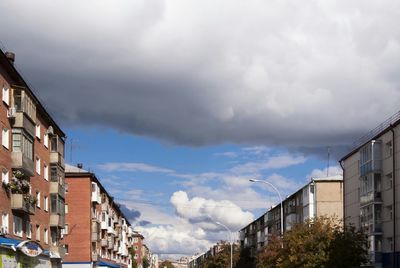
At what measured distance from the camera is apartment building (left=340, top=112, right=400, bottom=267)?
5191 cm

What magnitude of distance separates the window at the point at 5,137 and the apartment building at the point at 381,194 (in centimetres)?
2634

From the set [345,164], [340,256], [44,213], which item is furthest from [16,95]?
[345,164]

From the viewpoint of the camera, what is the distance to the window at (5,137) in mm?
40453

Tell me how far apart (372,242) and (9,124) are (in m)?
29.1

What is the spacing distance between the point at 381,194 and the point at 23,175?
26.9m

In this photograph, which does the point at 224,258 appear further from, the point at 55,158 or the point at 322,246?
the point at 322,246

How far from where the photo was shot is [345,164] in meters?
68.6

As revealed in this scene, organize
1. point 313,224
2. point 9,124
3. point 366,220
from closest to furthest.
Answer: point 9,124 < point 313,224 < point 366,220

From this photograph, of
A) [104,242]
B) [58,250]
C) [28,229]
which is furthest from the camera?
[104,242]

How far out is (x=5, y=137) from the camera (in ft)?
135

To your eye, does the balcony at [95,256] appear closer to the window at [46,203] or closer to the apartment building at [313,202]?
the apartment building at [313,202]

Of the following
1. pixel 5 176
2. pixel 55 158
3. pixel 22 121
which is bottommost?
pixel 5 176

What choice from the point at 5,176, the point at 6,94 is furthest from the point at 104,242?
the point at 6,94

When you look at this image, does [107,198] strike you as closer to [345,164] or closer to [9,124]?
[345,164]
